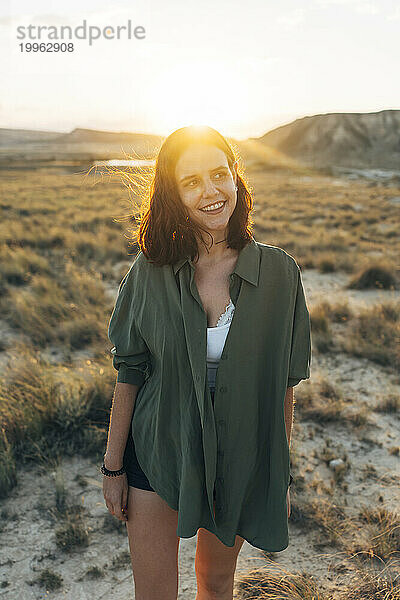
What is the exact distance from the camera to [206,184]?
1.62 metres

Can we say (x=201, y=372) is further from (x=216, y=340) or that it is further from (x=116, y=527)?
(x=116, y=527)

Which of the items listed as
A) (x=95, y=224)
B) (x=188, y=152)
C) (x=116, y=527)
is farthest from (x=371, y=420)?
(x=95, y=224)

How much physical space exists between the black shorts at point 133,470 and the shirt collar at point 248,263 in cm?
67

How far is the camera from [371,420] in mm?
4391

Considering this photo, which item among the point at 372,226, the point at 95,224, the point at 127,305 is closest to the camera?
the point at 127,305

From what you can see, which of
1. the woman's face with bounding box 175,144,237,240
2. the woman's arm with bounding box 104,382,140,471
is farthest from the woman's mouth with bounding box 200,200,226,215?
the woman's arm with bounding box 104,382,140,471

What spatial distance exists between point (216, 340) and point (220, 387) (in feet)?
0.50

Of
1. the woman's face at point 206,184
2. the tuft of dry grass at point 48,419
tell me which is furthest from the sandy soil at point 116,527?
the woman's face at point 206,184

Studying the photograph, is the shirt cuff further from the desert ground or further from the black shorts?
the desert ground

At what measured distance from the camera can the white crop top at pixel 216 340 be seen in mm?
1621

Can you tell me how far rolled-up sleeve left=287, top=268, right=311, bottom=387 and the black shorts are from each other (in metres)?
0.63

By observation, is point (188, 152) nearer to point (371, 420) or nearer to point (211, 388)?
point (211, 388)

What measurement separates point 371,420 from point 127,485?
315 cm

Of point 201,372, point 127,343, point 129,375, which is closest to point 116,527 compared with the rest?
point 129,375
